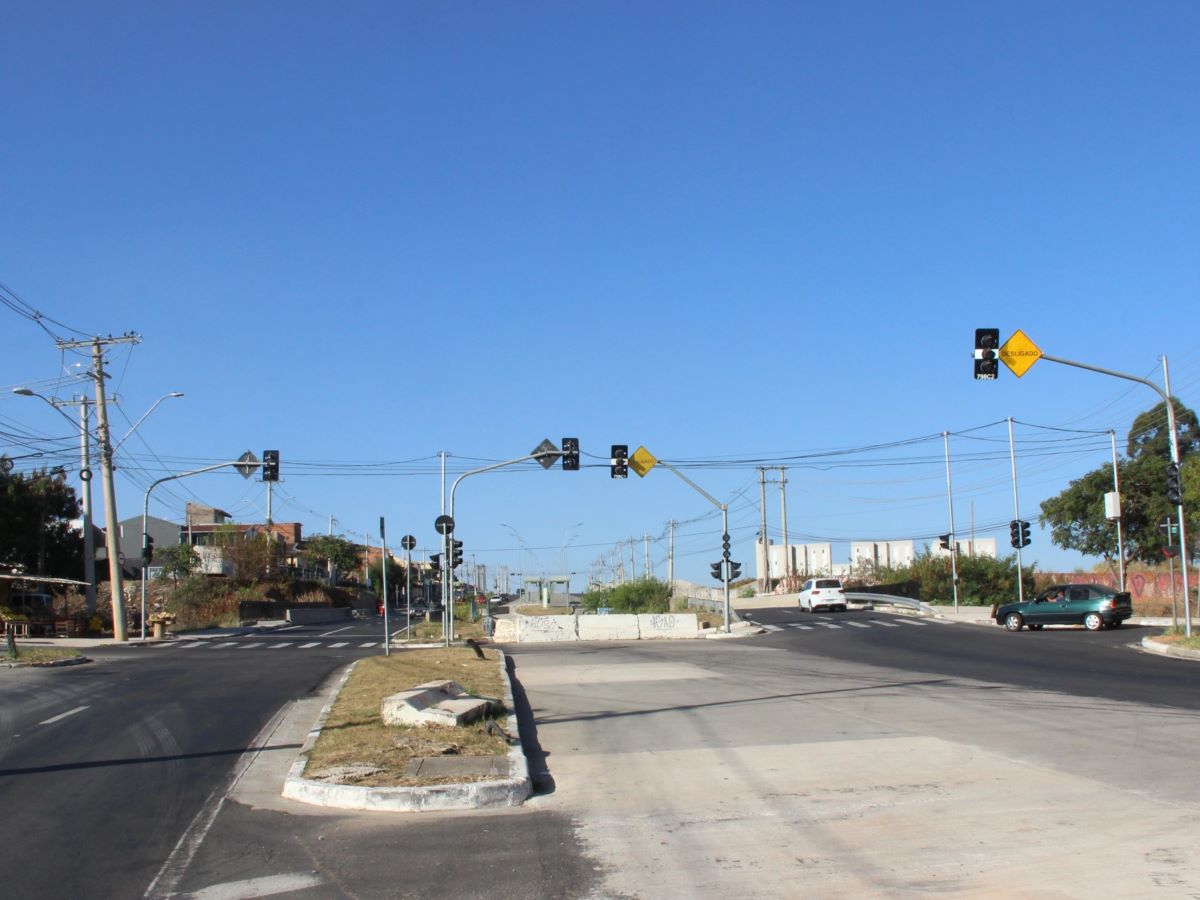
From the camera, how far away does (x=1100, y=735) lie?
1290 centimetres

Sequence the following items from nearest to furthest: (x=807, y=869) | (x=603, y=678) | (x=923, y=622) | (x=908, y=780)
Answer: (x=807, y=869) < (x=908, y=780) < (x=603, y=678) < (x=923, y=622)

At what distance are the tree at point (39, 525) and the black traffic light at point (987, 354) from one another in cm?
5320

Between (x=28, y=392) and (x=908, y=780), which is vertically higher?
(x=28, y=392)

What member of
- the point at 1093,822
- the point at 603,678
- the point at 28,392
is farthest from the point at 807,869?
the point at 28,392

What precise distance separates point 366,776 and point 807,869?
480 cm

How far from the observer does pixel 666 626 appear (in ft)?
143

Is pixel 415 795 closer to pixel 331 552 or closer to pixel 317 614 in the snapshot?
pixel 317 614

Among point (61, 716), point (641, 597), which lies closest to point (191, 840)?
A: point (61, 716)

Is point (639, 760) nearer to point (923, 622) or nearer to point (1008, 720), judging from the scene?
point (1008, 720)

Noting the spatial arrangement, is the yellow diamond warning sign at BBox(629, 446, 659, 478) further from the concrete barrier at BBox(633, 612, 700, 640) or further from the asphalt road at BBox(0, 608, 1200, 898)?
the asphalt road at BBox(0, 608, 1200, 898)

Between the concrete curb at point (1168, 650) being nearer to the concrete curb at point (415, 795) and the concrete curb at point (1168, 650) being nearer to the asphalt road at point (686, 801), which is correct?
the asphalt road at point (686, 801)

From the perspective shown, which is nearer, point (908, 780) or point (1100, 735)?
point (908, 780)

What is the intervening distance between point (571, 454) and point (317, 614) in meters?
55.3

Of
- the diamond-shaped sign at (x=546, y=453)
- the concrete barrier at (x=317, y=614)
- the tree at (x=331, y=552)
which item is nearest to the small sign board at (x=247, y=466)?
the diamond-shaped sign at (x=546, y=453)
